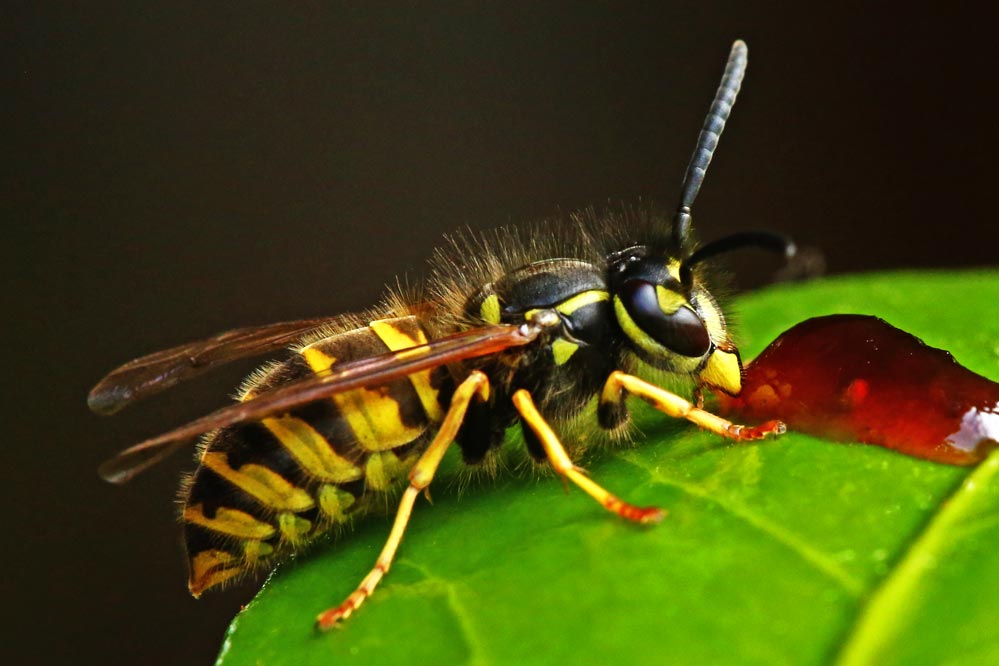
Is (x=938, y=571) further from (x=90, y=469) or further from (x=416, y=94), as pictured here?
(x=416, y=94)

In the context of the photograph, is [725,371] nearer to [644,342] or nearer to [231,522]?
[644,342]

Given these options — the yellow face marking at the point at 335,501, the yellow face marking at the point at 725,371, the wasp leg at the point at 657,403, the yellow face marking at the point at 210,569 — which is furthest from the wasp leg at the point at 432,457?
the yellow face marking at the point at 725,371

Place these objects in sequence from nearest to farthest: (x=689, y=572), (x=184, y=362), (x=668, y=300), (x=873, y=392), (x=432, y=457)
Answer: (x=689, y=572), (x=873, y=392), (x=432, y=457), (x=668, y=300), (x=184, y=362)

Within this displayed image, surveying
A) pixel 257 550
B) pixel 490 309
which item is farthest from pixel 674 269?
pixel 257 550

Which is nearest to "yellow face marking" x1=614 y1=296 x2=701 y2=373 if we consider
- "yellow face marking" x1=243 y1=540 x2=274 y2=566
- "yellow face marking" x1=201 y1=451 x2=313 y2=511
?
"yellow face marking" x1=201 y1=451 x2=313 y2=511

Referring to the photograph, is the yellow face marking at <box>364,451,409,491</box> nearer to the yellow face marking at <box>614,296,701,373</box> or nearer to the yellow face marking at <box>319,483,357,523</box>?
the yellow face marking at <box>319,483,357,523</box>

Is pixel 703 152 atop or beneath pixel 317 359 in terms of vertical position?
atop
